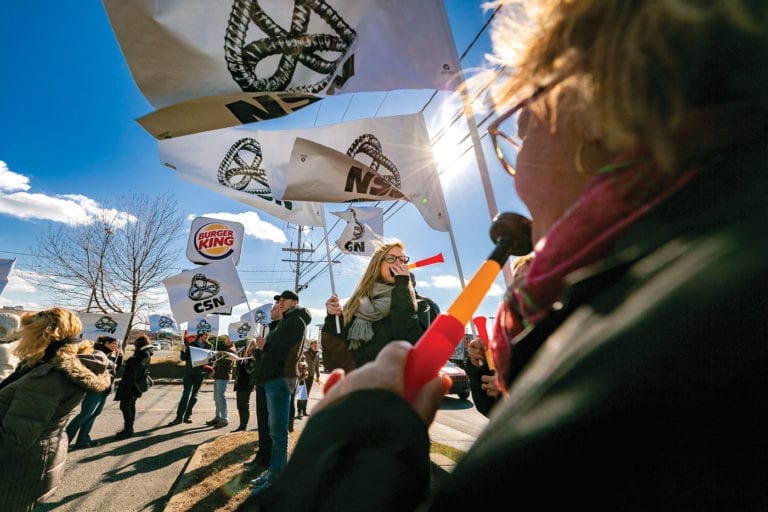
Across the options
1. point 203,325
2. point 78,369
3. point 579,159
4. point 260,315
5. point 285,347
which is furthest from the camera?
point 260,315

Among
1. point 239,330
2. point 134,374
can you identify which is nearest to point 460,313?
point 134,374

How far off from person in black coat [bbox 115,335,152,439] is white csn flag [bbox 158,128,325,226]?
4.13 metres

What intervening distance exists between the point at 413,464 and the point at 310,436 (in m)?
0.15

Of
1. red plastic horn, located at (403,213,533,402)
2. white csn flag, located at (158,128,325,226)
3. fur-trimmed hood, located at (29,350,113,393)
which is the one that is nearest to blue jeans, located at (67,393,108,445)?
fur-trimmed hood, located at (29,350,113,393)

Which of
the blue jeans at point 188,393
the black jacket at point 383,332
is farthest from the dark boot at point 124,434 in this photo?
the black jacket at point 383,332

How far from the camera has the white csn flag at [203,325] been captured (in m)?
11.8

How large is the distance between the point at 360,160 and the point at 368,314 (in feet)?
6.14

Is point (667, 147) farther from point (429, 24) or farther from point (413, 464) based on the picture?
point (429, 24)

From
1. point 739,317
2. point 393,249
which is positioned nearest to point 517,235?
point 739,317

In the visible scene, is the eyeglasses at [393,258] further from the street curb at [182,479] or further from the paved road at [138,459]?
the street curb at [182,479]

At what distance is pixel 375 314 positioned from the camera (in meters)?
3.60

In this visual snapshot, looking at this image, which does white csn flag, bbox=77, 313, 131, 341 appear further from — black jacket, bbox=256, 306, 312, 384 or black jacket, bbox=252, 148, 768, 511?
black jacket, bbox=252, 148, 768, 511

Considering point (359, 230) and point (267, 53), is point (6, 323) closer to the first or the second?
point (267, 53)

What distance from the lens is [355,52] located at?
2.81m
